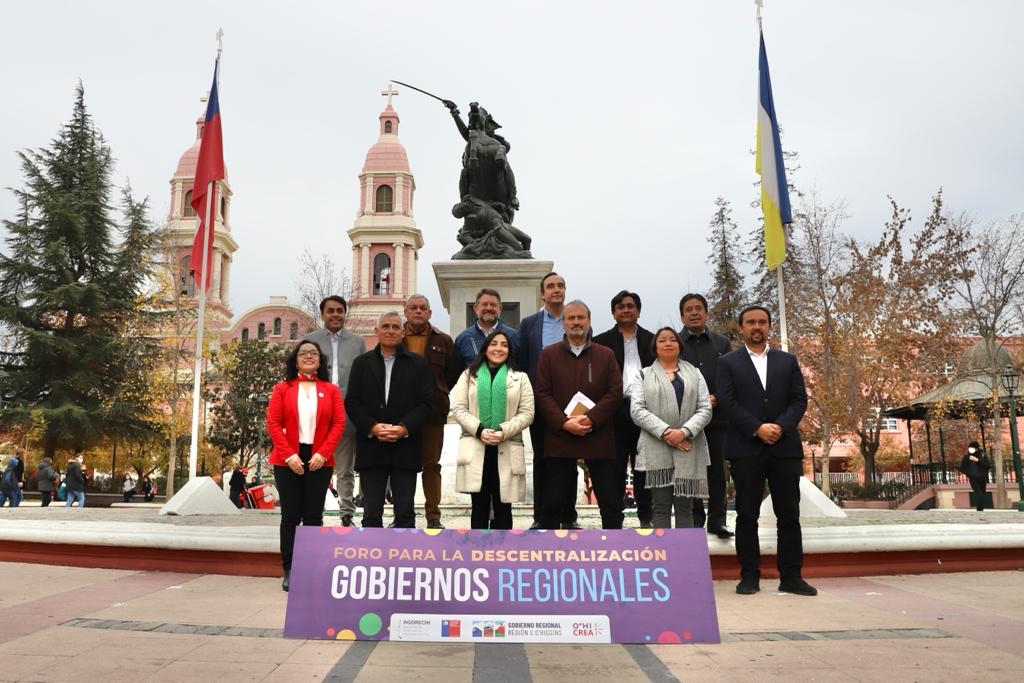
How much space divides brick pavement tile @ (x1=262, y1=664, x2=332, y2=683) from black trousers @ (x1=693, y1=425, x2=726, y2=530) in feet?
11.3

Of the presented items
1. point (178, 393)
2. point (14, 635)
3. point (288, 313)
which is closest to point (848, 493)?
point (178, 393)

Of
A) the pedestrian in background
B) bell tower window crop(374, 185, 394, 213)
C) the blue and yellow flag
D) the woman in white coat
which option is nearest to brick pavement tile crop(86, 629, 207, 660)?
the woman in white coat

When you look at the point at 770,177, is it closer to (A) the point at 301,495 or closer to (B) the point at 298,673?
(A) the point at 301,495

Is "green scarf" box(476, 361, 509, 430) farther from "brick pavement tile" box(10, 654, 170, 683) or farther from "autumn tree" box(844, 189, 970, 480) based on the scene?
"autumn tree" box(844, 189, 970, 480)

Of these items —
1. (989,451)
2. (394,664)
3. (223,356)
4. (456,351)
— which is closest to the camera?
(394,664)

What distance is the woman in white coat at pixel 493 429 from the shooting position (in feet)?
17.3

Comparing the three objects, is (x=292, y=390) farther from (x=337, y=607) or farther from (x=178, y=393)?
(x=178, y=393)

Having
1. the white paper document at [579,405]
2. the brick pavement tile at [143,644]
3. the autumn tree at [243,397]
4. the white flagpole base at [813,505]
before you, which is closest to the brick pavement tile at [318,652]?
the brick pavement tile at [143,644]

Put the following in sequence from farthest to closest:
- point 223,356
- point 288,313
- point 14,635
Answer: point 288,313
point 223,356
point 14,635

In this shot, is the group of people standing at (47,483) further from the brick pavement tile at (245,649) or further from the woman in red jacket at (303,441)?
the brick pavement tile at (245,649)

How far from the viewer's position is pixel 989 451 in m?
35.0

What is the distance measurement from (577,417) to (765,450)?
4.44 ft

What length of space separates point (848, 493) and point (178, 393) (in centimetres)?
2616

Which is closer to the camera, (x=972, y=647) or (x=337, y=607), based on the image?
(x=972, y=647)
